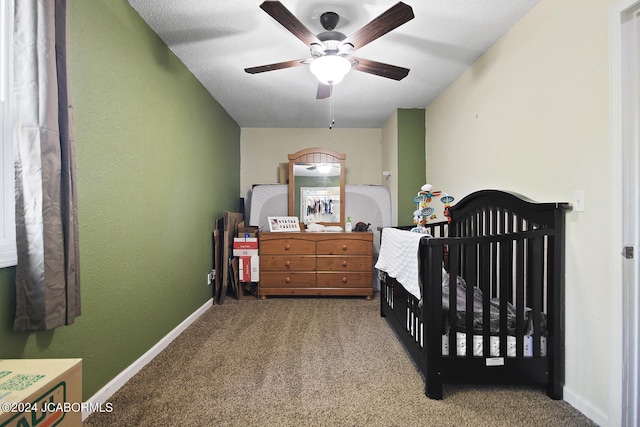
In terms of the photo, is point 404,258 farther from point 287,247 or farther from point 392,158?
point 392,158

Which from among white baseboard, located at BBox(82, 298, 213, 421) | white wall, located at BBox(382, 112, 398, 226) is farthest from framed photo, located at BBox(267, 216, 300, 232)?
white baseboard, located at BBox(82, 298, 213, 421)

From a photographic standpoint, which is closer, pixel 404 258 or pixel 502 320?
pixel 502 320

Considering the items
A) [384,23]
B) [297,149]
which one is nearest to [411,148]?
[297,149]

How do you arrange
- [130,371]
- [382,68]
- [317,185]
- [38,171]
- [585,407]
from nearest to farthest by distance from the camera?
[38,171] → [585,407] → [130,371] → [382,68] → [317,185]

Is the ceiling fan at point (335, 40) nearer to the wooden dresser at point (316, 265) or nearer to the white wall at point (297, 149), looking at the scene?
the wooden dresser at point (316, 265)

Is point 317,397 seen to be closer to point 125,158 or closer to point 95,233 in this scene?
point 95,233

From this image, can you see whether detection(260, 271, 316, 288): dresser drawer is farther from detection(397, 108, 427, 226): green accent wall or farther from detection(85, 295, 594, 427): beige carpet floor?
detection(397, 108, 427, 226): green accent wall

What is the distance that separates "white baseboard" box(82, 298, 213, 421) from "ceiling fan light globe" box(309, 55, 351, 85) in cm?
213

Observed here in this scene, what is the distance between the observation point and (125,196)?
1.74 meters

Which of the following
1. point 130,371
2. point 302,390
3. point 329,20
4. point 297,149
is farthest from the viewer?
point 297,149

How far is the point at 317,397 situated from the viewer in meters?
1.59

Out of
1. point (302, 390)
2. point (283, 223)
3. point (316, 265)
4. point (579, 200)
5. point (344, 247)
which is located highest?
point (579, 200)

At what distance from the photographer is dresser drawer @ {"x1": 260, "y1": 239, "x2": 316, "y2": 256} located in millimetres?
3451

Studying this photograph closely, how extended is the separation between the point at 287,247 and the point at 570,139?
105 inches
